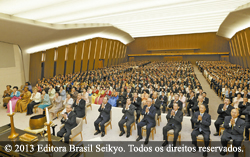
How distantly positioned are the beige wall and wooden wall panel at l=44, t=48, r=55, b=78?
9.53ft

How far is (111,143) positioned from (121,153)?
0.56m

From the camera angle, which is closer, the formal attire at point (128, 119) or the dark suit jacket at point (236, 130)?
the dark suit jacket at point (236, 130)

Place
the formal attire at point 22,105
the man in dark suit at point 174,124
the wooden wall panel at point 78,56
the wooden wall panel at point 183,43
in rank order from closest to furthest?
the man in dark suit at point 174,124
the formal attire at point 22,105
the wooden wall panel at point 78,56
the wooden wall panel at point 183,43

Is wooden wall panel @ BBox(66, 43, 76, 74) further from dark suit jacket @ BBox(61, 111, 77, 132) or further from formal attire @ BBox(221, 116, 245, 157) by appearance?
formal attire @ BBox(221, 116, 245, 157)

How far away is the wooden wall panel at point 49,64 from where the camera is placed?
14402mm

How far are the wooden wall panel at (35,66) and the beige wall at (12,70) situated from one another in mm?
1144

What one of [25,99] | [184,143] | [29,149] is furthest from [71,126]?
[25,99]

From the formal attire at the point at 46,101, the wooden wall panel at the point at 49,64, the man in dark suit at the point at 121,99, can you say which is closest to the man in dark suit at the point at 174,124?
the man in dark suit at the point at 121,99

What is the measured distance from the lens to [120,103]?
776 centimetres

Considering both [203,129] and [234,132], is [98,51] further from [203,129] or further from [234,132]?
[234,132]

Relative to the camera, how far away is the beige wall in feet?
33.0

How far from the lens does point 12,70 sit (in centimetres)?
1071

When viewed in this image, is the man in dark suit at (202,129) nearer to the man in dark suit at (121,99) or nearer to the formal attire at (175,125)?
the formal attire at (175,125)

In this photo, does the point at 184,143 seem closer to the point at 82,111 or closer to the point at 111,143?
the point at 111,143
